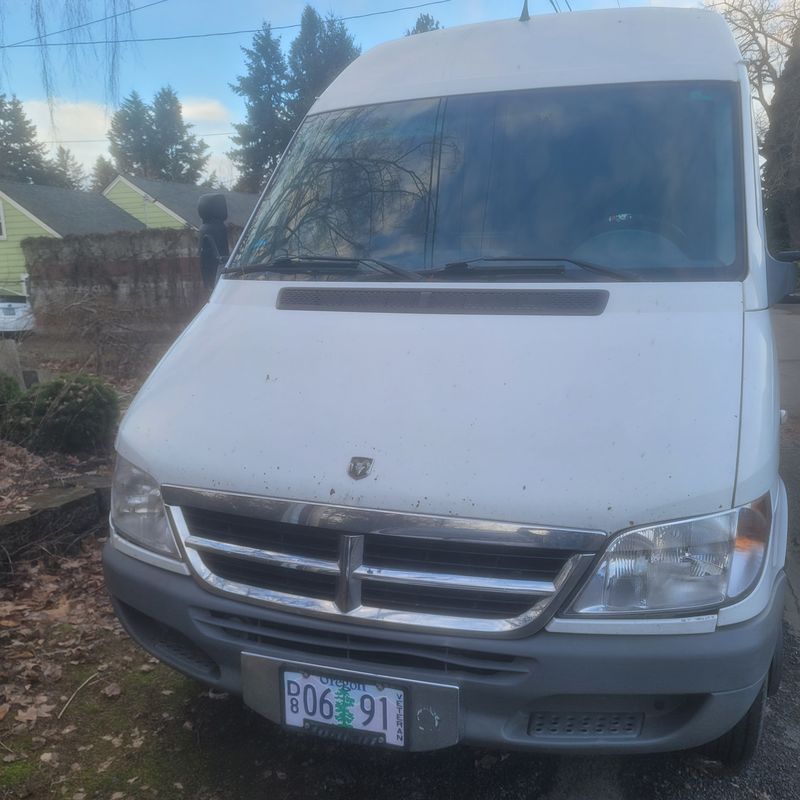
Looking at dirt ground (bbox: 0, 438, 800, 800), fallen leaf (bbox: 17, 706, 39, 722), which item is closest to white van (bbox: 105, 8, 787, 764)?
dirt ground (bbox: 0, 438, 800, 800)

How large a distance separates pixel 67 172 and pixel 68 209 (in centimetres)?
3603

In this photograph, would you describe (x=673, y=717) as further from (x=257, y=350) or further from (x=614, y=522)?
(x=257, y=350)

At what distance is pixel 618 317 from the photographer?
9.10 ft

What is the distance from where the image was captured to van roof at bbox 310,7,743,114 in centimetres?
356

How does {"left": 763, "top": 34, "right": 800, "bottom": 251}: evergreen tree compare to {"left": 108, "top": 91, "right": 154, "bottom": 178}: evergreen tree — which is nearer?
{"left": 763, "top": 34, "right": 800, "bottom": 251}: evergreen tree

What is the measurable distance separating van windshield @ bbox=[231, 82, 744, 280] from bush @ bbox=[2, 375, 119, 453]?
271 cm

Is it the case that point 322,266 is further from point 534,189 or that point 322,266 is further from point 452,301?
point 534,189

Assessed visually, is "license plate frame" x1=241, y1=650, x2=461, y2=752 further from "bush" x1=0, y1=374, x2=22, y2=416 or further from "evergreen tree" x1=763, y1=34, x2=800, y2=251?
"evergreen tree" x1=763, y1=34, x2=800, y2=251

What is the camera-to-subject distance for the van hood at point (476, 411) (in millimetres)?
2266

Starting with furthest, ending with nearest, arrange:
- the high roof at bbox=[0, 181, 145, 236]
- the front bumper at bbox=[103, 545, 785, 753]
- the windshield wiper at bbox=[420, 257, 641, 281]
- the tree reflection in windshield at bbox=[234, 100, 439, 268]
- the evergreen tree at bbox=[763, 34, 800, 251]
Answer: the high roof at bbox=[0, 181, 145, 236], the evergreen tree at bbox=[763, 34, 800, 251], the tree reflection in windshield at bbox=[234, 100, 439, 268], the windshield wiper at bbox=[420, 257, 641, 281], the front bumper at bbox=[103, 545, 785, 753]

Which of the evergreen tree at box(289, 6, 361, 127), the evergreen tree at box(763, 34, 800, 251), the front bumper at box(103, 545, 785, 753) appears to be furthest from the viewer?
the evergreen tree at box(289, 6, 361, 127)

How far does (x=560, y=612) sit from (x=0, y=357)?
6668mm

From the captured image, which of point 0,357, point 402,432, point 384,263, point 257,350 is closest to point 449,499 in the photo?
point 402,432

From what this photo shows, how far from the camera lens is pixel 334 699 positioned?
2414 mm
